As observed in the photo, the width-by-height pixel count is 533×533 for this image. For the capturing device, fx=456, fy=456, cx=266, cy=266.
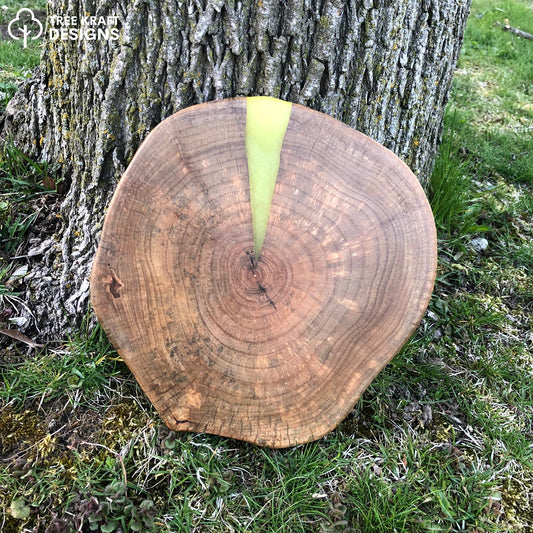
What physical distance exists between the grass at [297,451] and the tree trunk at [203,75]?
0.28m

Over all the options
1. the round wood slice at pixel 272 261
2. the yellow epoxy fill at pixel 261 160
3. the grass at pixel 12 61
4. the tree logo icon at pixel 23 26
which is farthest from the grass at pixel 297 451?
the tree logo icon at pixel 23 26

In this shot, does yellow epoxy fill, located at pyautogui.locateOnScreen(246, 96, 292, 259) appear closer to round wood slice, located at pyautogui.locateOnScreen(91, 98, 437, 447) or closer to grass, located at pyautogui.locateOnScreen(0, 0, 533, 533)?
round wood slice, located at pyautogui.locateOnScreen(91, 98, 437, 447)

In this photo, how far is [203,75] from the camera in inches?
65.0

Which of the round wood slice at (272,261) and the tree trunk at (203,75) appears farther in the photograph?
the tree trunk at (203,75)

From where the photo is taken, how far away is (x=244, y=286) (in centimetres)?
148

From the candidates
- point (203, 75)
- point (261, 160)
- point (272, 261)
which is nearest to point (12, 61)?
A: point (203, 75)

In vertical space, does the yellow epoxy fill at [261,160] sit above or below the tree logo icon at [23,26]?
above

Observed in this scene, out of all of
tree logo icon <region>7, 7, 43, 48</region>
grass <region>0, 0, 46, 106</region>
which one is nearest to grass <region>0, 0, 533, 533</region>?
grass <region>0, 0, 46, 106</region>

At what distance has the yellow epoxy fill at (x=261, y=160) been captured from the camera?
1467 millimetres

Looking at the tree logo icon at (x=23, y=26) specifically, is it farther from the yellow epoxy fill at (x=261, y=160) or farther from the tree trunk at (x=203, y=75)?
the yellow epoxy fill at (x=261, y=160)

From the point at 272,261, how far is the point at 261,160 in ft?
1.07

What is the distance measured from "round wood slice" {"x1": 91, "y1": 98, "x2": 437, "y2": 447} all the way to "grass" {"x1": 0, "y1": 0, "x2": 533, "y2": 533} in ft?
0.91

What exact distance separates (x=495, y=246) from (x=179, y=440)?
1942 mm

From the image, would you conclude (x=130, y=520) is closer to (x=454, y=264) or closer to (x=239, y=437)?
(x=239, y=437)
